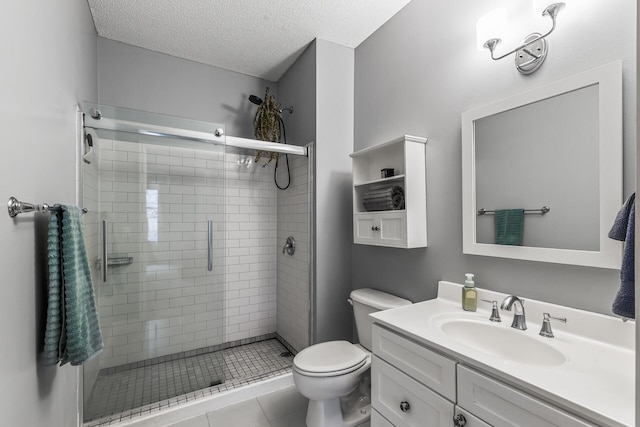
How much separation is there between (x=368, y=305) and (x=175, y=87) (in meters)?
2.41

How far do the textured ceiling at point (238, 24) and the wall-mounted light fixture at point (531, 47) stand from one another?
0.82m

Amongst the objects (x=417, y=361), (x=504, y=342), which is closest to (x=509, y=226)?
(x=504, y=342)

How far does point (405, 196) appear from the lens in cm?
174

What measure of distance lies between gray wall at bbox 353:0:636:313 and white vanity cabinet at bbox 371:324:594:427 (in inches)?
22.2

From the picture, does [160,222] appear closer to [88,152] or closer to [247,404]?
[88,152]

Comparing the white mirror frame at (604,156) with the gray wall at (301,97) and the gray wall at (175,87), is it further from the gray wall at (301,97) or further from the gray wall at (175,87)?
the gray wall at (175,87)

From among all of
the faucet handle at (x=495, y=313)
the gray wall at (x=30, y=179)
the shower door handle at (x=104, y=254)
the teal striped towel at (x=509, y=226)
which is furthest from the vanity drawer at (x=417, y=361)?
the shower door handle at (x=104, y=254)

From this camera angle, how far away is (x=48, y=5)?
3.64 ft

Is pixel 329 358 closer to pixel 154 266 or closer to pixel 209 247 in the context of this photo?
pixel 209 247

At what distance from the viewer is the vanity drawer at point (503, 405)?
0.78 m

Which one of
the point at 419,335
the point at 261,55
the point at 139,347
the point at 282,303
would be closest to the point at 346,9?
the point at 261,55

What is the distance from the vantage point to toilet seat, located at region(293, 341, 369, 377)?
1576 mm

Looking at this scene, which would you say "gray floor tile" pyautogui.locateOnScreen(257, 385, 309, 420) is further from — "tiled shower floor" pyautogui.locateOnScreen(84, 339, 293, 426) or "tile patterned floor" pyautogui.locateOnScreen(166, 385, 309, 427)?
"tiled shower floor" pyautogui.locateOnScreen(84, 339, 293, 426)

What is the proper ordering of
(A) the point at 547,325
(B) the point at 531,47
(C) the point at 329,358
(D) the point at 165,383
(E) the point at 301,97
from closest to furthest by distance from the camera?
(A) the point at 547,325 → (B) the point at 531,47 → (C) the point at 329,358 → (D) the point at 165,383 → (E) the point at 301,97
